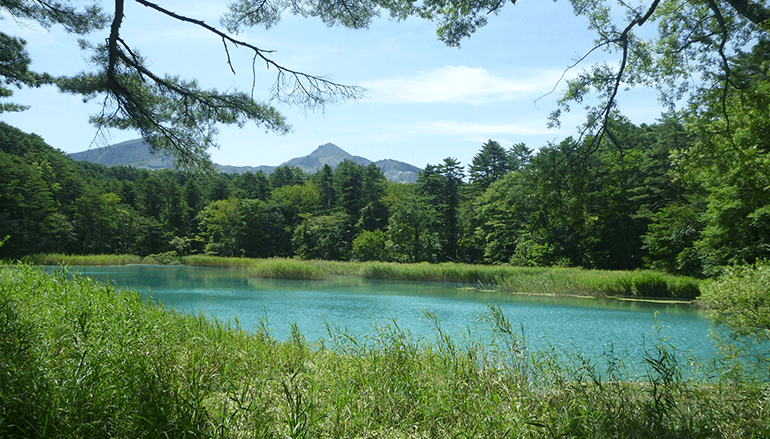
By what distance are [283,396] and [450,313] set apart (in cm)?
1022

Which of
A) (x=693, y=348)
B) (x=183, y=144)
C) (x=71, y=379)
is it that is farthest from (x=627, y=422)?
(x=693, y=348)

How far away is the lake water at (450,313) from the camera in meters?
9.09

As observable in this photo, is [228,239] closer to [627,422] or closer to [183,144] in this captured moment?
[183,144]

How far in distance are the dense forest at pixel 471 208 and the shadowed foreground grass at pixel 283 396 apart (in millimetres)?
3364

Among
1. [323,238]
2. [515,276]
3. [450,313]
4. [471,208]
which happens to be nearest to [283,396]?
[450,313]

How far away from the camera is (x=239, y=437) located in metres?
2.39

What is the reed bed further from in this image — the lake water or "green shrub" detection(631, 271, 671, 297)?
"green shrub" detection(631, 271, 671, 297)

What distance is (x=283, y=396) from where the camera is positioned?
321 centimetres

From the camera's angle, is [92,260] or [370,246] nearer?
[92,260]

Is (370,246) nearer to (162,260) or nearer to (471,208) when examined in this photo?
(471,208)

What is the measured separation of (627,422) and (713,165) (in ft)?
23.9

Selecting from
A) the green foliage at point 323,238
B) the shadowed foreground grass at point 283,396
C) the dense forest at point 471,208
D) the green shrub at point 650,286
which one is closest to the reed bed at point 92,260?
the dense forest at point 471,208

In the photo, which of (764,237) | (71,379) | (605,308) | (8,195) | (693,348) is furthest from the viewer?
(8,195)

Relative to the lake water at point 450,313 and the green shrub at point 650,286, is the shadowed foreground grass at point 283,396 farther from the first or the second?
the green shrub at point 650,286
